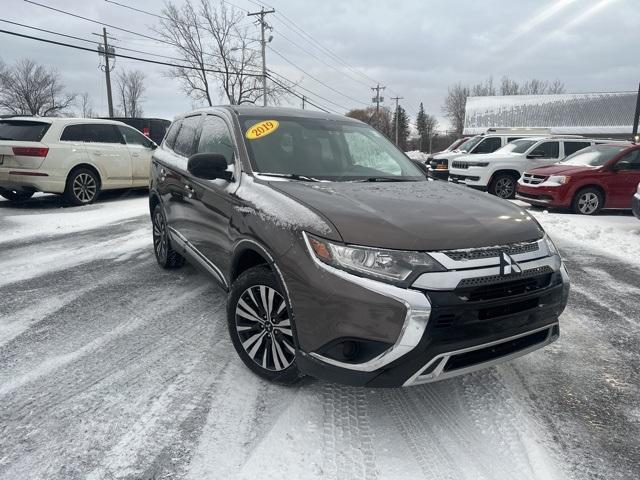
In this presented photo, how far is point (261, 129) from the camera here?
137 inches

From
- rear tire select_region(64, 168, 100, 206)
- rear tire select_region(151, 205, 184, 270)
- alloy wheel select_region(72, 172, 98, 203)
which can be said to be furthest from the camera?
alloy wheel select_region(72, 172, 98, 203)

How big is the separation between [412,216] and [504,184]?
37.8ft

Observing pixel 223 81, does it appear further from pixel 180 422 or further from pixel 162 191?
pixel 180 422

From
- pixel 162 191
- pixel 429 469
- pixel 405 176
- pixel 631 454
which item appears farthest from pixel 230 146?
pixel 631 454

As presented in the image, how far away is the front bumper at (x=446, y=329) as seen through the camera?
2076 millimetres

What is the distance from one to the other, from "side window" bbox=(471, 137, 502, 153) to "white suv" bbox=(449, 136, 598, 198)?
6.74 feet

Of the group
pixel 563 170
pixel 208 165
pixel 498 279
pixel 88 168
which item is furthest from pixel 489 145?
pixel 498 279

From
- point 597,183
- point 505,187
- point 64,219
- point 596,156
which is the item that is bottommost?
point 64,219

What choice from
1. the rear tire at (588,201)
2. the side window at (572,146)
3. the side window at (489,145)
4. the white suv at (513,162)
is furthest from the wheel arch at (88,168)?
the side window at (572,146)

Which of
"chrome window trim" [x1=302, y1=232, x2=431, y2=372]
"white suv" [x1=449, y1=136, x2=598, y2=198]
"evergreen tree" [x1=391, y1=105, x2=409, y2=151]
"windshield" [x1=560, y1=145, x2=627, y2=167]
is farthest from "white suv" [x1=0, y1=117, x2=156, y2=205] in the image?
"evergreen tree" [x1=391, y1=105, x2=409, y2=151]

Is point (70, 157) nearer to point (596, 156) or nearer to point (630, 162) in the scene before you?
point (596, 156)

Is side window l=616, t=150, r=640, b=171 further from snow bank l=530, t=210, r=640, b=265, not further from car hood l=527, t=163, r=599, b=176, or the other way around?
snow bank l=530, t=210, r=640, b=265

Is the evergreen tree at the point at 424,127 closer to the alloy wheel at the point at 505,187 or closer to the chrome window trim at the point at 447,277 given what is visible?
the alloy wheel at the point at 505,187

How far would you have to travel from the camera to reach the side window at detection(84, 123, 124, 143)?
385 inches
